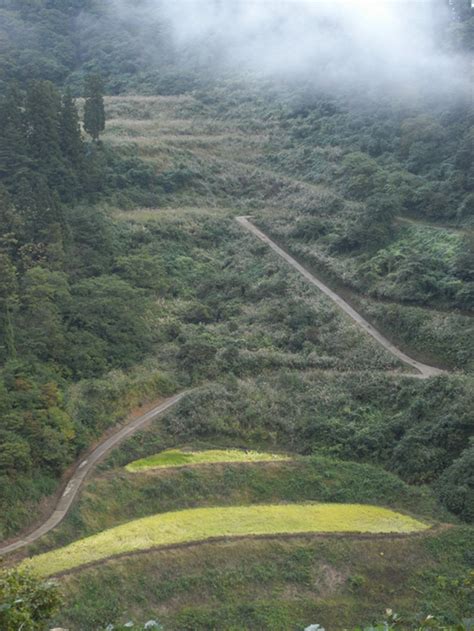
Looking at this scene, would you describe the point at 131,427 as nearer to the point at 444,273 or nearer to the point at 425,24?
the point at 444,273

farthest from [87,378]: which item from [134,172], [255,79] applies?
[255,79]

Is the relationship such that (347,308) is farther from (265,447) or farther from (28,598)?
(28,598)

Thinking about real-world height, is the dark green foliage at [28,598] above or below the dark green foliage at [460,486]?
above

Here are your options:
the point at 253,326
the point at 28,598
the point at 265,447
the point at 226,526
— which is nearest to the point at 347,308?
the point at 253,326

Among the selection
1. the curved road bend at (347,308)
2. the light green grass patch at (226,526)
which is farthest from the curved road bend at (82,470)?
the curved road bend at (347,308)

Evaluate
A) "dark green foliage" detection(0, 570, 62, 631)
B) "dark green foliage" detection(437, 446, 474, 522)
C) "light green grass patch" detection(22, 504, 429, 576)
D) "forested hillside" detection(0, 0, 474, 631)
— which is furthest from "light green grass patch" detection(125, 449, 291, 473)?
"dark green foliage" detection(0, 570, 62, 631)

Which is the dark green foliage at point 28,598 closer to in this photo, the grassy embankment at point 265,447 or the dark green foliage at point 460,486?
the grassy embankment at point 265,447

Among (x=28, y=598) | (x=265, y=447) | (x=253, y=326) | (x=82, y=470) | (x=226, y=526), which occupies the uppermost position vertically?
(x=253, y=326)
